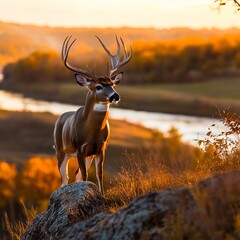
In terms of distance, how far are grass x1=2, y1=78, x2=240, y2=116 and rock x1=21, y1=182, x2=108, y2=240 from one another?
75815mm

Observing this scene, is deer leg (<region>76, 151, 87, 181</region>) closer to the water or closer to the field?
the field

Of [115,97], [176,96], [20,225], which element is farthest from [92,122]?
[176,96]

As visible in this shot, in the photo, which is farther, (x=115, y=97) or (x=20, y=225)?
(x=20, y=225)

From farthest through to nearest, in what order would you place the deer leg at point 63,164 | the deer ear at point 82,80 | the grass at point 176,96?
1. the grass at point 176,96
2. the deer leg at point 63,164
3. the deer ear at point 82,80

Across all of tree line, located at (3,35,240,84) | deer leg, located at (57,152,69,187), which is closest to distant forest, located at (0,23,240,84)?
tree line, located at (3,35,240,84)

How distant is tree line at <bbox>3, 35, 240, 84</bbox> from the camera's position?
445 ft

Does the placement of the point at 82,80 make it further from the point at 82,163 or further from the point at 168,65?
the point at 168,65

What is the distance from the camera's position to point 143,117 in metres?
87.8

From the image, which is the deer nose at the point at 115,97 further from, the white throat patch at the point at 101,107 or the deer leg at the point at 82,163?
the deer leg at the point at 82,163

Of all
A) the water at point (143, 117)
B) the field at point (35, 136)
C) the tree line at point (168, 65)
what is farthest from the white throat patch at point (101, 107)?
the tree line at point (168, 65)

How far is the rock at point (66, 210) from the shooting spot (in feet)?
23.8

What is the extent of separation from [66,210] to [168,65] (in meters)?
139

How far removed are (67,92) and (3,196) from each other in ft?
210

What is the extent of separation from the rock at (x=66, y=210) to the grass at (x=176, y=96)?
249 ft
